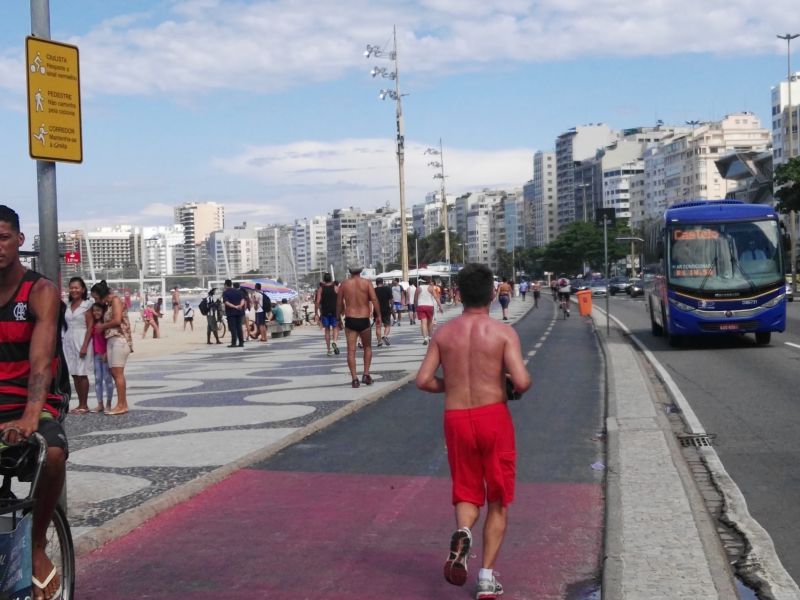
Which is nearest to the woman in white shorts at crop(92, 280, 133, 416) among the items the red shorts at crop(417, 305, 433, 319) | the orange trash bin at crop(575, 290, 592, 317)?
the red shorts at crop(417, 305, 433, 319)

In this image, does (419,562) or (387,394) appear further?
(387,394)

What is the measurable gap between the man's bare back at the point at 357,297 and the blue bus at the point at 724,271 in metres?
9.15

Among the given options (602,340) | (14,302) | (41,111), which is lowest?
(602,340)

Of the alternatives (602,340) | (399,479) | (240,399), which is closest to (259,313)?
(602,340)

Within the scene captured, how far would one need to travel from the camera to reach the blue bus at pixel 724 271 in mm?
21828

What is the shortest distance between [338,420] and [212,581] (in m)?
6.32

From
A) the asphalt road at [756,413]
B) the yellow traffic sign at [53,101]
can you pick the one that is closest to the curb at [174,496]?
the yellow traffic sign at [53,101]

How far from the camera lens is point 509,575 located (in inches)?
220

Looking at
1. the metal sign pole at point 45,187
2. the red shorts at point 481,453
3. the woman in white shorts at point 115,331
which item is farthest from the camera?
the woman in white shorts at point 115,331

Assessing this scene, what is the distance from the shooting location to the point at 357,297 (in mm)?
15508

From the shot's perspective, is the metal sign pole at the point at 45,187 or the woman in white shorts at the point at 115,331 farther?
the woman in white shorts at the point at 115,331

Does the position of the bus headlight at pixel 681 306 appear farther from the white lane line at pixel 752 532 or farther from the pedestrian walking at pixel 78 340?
the pedestrian walking at pixel 78 340

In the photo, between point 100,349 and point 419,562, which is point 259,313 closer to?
point 100,349

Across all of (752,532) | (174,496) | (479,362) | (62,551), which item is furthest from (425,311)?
(62,551)
